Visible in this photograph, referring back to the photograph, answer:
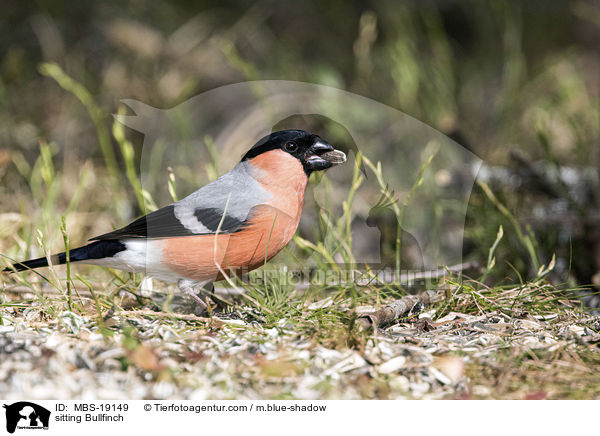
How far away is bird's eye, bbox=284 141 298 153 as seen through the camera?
1.94 meters

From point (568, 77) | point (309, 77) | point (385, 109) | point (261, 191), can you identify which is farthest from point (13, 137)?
point (568, 77)

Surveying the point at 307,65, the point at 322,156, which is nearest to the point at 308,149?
the point at 322,156

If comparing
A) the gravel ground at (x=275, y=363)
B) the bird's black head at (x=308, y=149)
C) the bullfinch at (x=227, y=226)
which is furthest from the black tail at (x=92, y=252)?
the bird's black head at (x=308, y=149)

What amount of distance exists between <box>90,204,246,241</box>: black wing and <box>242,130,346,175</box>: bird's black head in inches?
10.7

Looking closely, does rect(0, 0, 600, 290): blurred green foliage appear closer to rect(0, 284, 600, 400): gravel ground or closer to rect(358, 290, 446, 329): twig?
rect(358, 290, 446, 329): twig

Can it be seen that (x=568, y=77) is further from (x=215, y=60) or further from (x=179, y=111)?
(x=179, y=111)

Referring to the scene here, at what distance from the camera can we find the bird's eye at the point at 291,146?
1.94m

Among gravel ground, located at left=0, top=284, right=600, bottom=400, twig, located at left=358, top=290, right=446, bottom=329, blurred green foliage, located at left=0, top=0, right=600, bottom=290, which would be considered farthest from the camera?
blurred green foliage, located at left=0, top=0, right=600, bottom=290

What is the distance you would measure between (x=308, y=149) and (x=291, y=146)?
0.05m

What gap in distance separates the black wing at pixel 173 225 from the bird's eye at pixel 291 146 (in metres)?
0.27

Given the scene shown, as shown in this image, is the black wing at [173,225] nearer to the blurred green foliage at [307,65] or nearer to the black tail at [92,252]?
the black tail at [92,252]

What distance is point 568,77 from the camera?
15.2ft

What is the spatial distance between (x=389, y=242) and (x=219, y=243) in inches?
47.7

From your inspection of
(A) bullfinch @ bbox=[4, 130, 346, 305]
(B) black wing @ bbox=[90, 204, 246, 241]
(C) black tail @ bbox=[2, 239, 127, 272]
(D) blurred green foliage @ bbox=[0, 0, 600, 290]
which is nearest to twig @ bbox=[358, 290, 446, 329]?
(A) bullfinch @ bbox=[4, 130, 346, 305]
